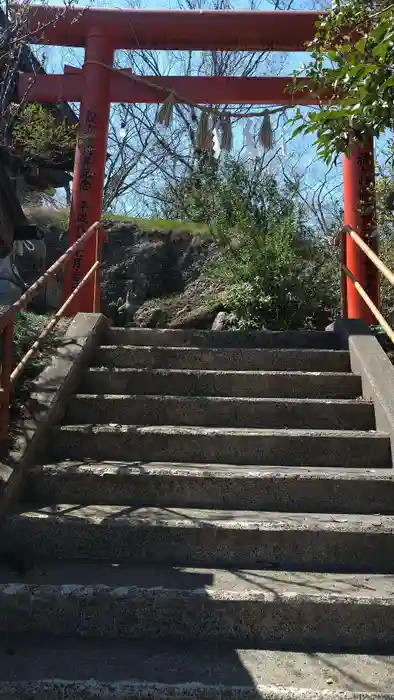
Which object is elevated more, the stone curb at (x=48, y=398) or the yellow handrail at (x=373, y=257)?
the yellow handrail at (x=373, y=257)

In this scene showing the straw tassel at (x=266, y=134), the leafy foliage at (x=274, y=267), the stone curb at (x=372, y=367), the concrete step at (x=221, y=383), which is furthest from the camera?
the straw tassel at (x=266, y=134)

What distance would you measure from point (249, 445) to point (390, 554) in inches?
39.5

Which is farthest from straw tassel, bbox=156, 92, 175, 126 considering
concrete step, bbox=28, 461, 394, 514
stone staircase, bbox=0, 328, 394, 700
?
concrete step, bbox=28, 461, 394, 514

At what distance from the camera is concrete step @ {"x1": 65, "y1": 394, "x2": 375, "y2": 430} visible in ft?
12.1

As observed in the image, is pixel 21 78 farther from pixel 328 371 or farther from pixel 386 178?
pixel 328 371

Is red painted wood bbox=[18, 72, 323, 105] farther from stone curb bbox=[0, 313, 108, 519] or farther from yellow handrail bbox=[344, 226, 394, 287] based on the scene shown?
stone curb bbox=[0, 313, 108, 519]

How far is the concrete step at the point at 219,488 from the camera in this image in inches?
118

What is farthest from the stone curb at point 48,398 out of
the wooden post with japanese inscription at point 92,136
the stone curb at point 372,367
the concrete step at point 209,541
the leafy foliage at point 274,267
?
the wooden post with japanese inscription at point 92,136

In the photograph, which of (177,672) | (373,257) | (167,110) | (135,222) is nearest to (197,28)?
(167,110)

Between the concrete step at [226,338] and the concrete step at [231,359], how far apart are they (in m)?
0.34

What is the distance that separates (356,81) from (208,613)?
2.65m

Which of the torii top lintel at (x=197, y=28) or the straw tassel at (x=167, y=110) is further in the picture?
the straw tassel at (x=167, y=110)

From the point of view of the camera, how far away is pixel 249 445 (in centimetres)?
338

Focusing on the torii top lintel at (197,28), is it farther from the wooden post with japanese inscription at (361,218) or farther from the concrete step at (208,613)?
the concrete step at (208,613)
